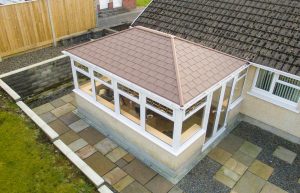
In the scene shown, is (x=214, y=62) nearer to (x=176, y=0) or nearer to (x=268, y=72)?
(x=268, y=72)

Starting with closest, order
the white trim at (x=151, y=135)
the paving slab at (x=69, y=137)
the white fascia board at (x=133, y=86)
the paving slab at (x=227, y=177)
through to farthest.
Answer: the white fascia board at (x=133, y=86) → the white trim at (x=151, y=135) → the paving slab at (x=227, y=177) → the paving slab at (x=69, y=137)

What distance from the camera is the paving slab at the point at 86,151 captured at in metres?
9.43

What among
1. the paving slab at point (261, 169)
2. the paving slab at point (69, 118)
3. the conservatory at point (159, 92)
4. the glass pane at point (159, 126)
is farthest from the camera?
the paving slab at point (69, 118)

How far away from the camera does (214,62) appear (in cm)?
883

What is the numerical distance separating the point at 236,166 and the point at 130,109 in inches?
158

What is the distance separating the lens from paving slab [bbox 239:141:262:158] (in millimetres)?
9703

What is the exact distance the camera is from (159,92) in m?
7.49

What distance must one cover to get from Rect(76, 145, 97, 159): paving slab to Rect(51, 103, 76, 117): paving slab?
2326 millimetres

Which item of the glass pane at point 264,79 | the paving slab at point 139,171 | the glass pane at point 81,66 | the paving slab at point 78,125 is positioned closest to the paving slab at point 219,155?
the paving slab at point 139,171

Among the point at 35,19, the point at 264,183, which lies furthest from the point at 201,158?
the point at 35,19

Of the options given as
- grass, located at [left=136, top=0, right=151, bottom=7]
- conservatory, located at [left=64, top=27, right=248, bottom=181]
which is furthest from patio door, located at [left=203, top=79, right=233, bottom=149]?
grass, located at [left=136, top=0, right=151, bottom=7]

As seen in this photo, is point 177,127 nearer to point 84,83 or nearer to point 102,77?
point 102,77

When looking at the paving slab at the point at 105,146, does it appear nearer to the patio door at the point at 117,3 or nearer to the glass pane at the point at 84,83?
the glass pane at the point at 84,83

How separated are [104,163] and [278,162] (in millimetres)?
5877
